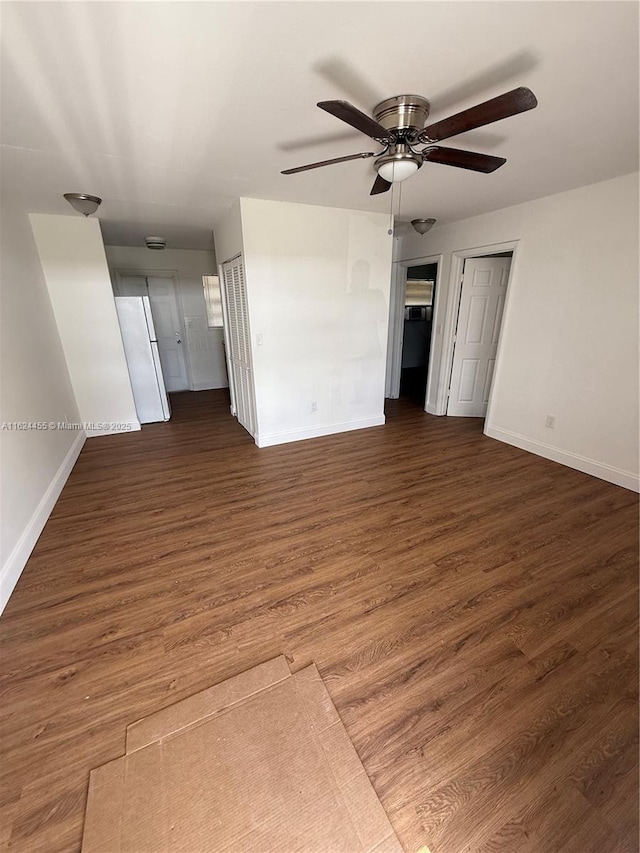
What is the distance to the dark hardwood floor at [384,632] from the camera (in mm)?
1104

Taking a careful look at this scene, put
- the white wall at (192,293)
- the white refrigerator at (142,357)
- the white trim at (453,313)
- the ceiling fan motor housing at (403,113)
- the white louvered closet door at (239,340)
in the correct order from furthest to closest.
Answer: the white wall at (192,293) → the white refrigerator at (142,357) → the white trim at (453,313) → the white louvered closet door at (239,340) → the ceiling fan motor housing at (403,113)

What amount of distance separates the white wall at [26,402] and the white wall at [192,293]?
2177 mm

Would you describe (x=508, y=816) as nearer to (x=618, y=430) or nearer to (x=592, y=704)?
(x=592, y=704)

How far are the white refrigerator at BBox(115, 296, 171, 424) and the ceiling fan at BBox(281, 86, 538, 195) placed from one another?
10.7 ft

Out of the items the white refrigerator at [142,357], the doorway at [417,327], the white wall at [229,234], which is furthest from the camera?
the doorway at [417,327]

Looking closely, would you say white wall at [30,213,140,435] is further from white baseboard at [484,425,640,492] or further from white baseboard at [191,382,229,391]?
white baseboard at [484,425,640,492]

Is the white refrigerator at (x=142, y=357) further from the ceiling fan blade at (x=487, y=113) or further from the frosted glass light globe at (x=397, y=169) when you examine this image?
the ceiling fan blade at (x=487, y=113)

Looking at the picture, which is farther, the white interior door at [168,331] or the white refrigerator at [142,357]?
the white interior door at [168,331]

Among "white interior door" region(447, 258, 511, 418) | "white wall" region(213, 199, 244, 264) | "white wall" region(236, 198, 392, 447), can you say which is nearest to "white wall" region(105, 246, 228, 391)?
"white wall" region(213, 199, 244, 264)

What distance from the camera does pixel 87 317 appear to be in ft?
12.5

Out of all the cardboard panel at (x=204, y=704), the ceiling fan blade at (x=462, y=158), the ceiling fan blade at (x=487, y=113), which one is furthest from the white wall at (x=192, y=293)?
the cardboard panel at (x=204, y=704)

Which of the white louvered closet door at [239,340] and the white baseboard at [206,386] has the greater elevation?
the white louvered closet door at [239,340]

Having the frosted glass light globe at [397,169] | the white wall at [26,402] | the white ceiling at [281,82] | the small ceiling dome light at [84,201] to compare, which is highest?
the white ceiling at [281,82]

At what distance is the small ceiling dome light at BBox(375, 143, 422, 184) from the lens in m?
1.71
